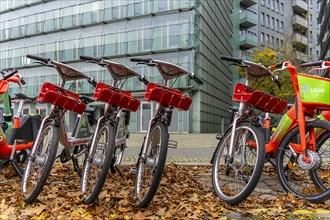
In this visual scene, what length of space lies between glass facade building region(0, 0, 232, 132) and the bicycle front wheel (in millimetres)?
22263

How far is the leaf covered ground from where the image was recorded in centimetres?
321

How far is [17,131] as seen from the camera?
5012mm

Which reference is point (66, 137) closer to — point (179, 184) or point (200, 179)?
point (179, 184)

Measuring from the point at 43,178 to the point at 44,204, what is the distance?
0.97ft

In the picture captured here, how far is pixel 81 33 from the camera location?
35281 millimetres

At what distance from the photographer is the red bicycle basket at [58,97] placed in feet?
12.2

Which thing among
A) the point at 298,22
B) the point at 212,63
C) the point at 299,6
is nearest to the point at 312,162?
the point at 212,63

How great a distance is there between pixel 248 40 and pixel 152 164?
4460cm

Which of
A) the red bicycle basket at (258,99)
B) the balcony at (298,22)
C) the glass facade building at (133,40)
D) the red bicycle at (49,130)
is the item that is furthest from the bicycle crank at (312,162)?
the balcony at (298,22)

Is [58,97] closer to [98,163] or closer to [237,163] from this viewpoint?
[98,163]

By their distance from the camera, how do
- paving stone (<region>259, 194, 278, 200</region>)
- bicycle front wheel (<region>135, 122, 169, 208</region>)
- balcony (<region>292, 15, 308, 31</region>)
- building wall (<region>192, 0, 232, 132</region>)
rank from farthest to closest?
balcony (<region>292, 15, 308, 31</region>) < building wall (<region>192, 0, 232, 132</region>) < paving stone (<region>259, 194, 278, 200</region>) < bicycle front wheel (<region>135, 122, 169, 208</region>)

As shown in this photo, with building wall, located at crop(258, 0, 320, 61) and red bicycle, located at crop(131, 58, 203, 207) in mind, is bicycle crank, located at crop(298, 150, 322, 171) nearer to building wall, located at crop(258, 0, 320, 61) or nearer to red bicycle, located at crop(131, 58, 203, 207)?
red bicycle, located at crop(131, 58, 203, 207)

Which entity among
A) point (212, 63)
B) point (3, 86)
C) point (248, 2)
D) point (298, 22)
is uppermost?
point (248, 2)

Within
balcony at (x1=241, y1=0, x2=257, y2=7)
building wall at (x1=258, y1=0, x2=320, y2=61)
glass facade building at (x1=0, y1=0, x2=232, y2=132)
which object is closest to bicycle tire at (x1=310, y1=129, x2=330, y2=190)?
glass facade building at (x1=0, y1=0, x2=232, y2=132)
